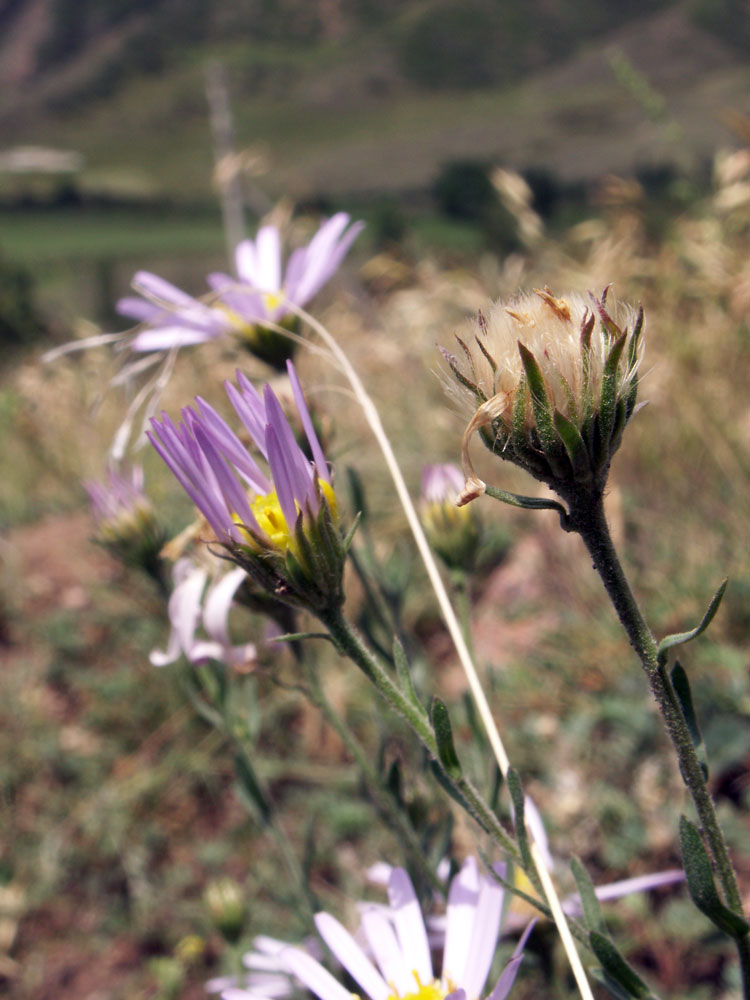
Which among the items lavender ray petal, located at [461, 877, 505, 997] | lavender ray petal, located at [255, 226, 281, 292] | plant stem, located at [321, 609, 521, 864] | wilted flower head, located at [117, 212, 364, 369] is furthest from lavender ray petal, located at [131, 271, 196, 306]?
lavender ray petal, located at [461, 877, 505, 997]

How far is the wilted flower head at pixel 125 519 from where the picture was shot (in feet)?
3.08

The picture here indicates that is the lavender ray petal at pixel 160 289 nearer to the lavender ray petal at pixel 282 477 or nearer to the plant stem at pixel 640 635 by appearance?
the lavender ray petal at pixel 282 477

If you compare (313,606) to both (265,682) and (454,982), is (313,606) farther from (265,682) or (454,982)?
(265,682)

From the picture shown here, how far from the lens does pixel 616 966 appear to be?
453mm

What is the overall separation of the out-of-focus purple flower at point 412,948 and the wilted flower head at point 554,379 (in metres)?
0.30

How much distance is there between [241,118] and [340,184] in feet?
87.4

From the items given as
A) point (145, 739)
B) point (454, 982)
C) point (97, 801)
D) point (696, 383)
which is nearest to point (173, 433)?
point (454, 982)

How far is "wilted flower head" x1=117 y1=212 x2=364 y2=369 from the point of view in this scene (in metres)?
0.81

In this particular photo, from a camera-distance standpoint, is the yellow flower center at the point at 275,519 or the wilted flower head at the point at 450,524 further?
the wilted flower head at the point at 450,524

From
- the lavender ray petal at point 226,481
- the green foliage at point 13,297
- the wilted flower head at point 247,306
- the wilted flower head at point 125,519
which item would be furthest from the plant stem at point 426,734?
the green foliage at point 13,297

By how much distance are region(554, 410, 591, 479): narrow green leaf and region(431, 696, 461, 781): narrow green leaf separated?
0.15 m

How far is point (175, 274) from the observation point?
3522 centimetres

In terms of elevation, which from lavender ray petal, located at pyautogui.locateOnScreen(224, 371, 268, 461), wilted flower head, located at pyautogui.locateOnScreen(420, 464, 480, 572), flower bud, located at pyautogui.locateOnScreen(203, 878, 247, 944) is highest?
lavender ray petal, located at pyautogui.locateOnScreen(224, 371, 268, 461)

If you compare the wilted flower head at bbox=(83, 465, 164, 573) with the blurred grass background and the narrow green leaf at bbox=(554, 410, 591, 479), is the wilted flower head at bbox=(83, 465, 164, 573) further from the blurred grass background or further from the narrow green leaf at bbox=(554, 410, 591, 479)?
the narrow green leaf at bbox=(554, 410, 591, 479)
